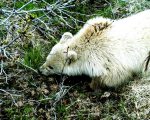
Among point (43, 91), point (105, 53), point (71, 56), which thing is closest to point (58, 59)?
point (71, 56)

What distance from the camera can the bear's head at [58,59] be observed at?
22.5 ft

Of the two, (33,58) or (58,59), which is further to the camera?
(33,58)

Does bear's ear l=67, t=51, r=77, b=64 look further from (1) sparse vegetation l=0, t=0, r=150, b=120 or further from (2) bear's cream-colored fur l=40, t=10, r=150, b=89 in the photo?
(1) sparse vegetation l=0, t=0, r=150, b=120

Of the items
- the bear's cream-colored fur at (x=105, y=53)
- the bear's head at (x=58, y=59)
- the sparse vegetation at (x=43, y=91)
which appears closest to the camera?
the sparse vegetation at (x=43, y=91)

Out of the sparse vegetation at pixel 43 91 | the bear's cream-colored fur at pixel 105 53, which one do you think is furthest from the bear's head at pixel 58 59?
the sparse vegetation at pixel 43 91

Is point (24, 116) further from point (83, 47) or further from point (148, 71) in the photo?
point (148, 71)

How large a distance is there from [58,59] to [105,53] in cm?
69

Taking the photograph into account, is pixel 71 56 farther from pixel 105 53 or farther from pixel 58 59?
pixel 105 53

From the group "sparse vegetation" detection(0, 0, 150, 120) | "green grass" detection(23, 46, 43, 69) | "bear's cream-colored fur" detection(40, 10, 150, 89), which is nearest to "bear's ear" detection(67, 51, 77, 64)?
"bear's cream-colored fur" detection(40, 10, 150, 89)

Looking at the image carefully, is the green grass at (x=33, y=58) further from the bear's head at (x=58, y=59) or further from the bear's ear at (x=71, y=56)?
the bear's ear at (x=71, y=56)

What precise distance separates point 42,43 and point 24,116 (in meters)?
1.62

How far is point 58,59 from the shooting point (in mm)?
6969

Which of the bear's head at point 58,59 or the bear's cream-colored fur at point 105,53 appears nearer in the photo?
the bear's cream-colored fur at point 105,53

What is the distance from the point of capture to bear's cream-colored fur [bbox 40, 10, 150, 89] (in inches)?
265
